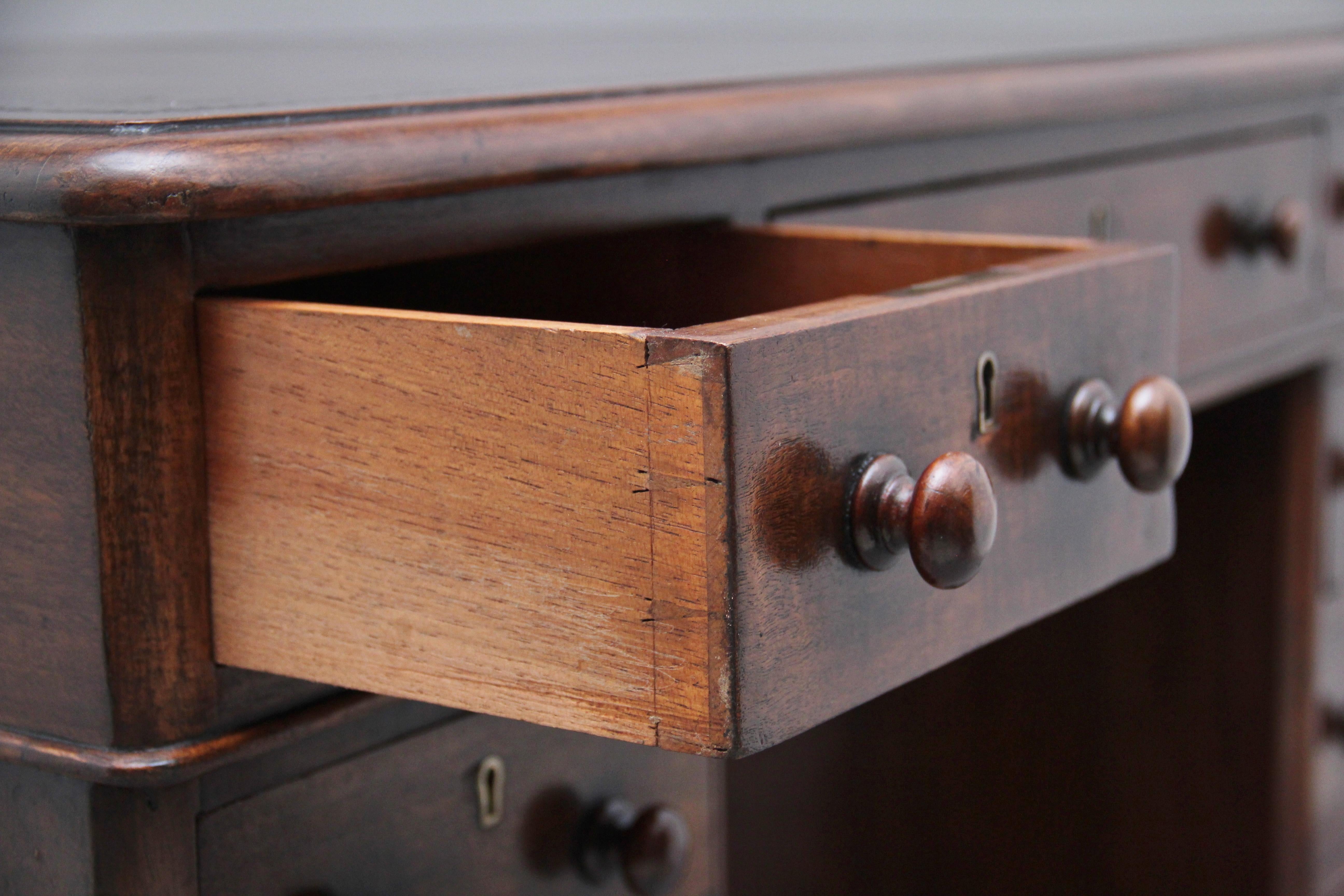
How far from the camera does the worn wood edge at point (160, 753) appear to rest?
0.47 m

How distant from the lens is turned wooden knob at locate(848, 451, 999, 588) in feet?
1.46

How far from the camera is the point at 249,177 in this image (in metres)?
0.46

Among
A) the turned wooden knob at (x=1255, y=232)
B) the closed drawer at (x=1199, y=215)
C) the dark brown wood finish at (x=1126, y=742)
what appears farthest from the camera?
the dark brown wood finish at (x=1126, y=742)

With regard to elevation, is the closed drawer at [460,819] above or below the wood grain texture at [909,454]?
below

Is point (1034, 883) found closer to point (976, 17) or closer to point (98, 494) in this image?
point (98, 494)

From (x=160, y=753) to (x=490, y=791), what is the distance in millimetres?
167

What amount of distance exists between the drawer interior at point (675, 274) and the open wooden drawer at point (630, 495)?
0.07m

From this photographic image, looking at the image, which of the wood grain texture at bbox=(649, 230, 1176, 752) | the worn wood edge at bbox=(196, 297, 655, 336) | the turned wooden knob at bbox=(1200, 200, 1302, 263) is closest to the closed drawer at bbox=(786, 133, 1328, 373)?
the turned wooden knob at bbox=(1200, 200, 1302, 263)

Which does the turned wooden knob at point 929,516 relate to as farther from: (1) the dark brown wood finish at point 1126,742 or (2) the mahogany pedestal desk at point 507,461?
(1) the dark brown wood finish at point 1126,742

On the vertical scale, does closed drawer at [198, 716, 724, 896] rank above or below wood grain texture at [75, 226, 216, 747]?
below

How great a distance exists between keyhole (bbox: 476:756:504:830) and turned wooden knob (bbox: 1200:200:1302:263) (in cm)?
59

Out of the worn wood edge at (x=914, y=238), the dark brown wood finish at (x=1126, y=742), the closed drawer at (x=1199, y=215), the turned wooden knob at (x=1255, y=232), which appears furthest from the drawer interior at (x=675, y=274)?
the dark brown wood finish at (x=1126, y=742)

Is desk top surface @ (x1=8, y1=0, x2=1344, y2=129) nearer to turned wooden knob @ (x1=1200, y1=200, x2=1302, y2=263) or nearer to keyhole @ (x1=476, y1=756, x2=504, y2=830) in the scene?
turned wooden knob @ (x1=1200, y1=200, x2=1302, y2=263)

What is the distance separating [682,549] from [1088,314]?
204 millimetres
